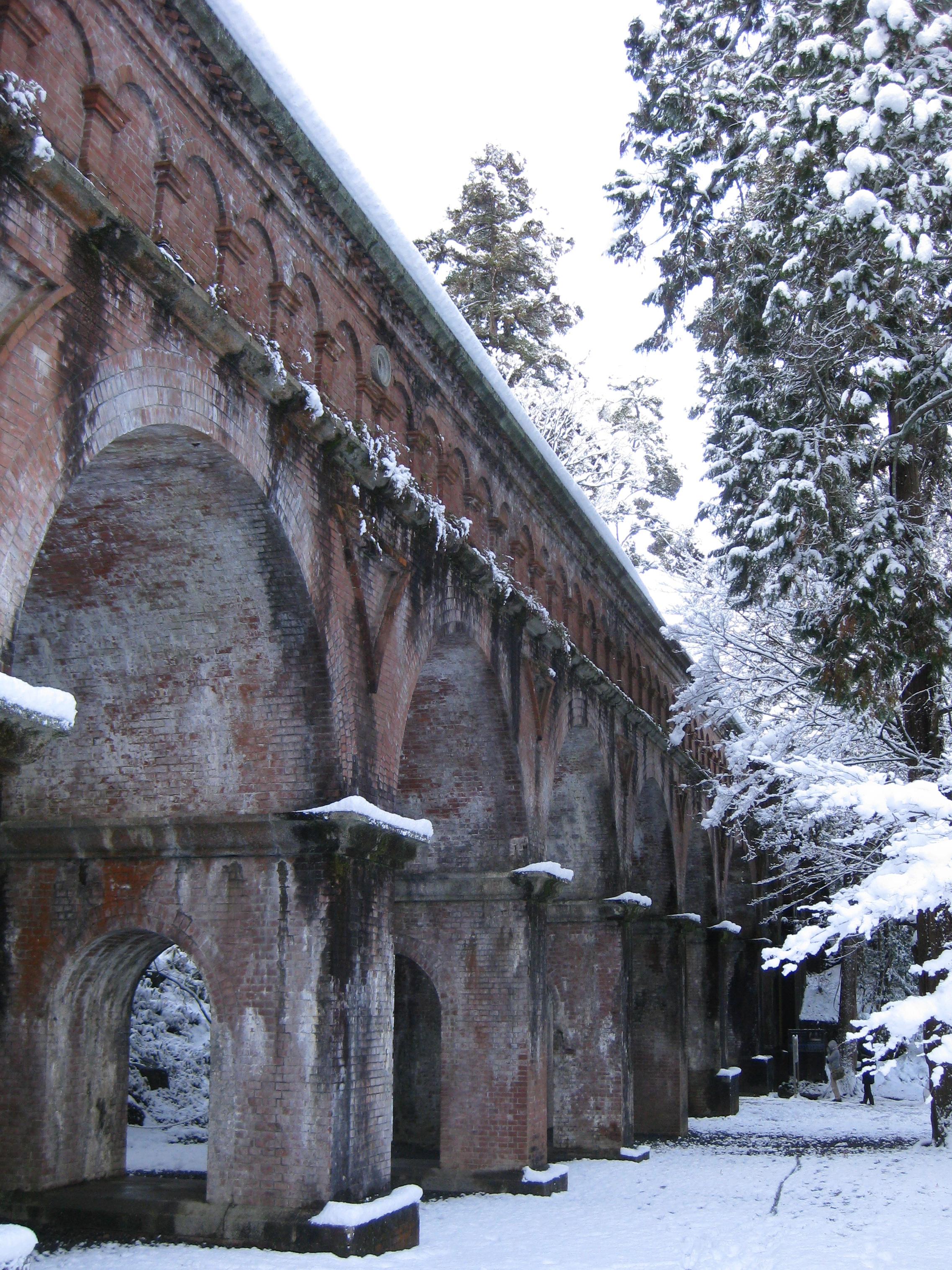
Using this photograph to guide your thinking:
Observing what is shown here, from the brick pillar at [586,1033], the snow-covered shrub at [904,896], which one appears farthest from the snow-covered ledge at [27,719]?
the brick pillar at [586,1033]

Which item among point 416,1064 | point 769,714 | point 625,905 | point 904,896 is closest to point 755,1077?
point 769,714

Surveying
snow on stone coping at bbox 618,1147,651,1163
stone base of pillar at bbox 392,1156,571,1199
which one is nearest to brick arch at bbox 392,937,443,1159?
stone base of pillar at bbox 392,1156,571,1199

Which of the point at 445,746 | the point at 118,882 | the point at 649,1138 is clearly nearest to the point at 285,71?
the point at 118,882

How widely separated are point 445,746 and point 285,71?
6825 millimetres

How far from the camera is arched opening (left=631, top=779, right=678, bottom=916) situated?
2005 cm

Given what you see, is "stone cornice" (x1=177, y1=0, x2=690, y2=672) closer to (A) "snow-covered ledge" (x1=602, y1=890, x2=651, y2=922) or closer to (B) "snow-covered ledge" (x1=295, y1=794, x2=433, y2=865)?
(B) "snow-covered ledge" (x1=295, y1=794, x2=433, y2=865)

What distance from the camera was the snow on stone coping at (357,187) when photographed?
26.7ft

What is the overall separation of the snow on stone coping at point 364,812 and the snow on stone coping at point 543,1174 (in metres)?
4.63

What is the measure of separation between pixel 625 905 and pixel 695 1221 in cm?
506

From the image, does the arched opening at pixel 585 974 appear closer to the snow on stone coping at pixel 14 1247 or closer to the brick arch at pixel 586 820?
the brick arch at pixel 586 820

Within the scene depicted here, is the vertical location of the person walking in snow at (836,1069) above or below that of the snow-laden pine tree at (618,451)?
below

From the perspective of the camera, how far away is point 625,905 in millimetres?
16141

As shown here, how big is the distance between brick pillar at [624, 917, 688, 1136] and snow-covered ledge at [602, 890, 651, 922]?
2879mm

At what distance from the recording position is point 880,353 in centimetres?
1327
